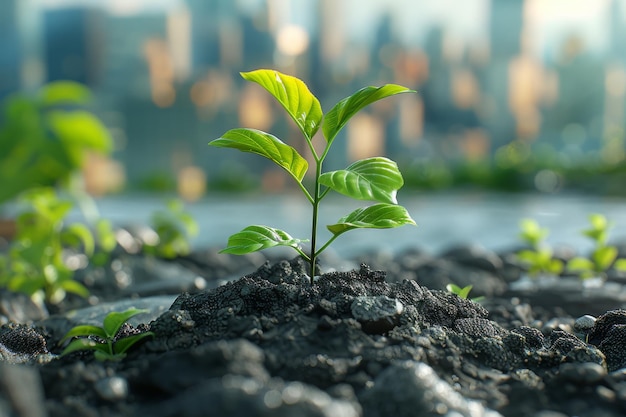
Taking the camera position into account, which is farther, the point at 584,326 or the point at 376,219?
the point at 584,326

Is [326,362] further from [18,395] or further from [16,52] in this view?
[16,52]

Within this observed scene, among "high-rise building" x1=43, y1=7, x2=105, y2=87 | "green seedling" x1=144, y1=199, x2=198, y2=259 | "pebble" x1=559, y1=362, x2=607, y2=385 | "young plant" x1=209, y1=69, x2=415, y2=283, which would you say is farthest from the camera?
"high-rise building" x1=43, y1=7, x2=105, y2=87

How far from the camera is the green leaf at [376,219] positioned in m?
1.26

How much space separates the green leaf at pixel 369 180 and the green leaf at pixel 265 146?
0.43 feet

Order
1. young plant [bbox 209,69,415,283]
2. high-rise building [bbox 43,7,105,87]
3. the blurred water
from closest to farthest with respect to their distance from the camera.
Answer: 1. young plant [bbox 209,69,415,283]
2. the blurred water
3. high-rise building [bbox 43,7,105,87]

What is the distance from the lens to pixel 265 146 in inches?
51.4

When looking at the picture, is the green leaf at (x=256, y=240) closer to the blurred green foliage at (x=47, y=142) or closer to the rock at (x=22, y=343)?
the rock at (x=22, y=343)

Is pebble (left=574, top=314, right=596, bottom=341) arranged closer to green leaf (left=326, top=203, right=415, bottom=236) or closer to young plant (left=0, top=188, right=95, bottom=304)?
green leaf (left=326, top=203, right=415, bottom=236)

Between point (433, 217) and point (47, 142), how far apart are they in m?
5.55

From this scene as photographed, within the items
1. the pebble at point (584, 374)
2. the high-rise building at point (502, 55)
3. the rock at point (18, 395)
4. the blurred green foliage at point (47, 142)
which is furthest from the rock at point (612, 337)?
the high-rise building at point (502, 55)

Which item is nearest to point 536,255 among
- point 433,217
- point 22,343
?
point 22,343

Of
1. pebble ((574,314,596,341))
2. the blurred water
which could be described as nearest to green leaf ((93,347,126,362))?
pebble ((574,314,596,341))

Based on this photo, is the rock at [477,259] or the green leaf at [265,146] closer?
the green leaf at [265,146]

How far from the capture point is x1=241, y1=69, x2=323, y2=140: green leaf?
126 cm
